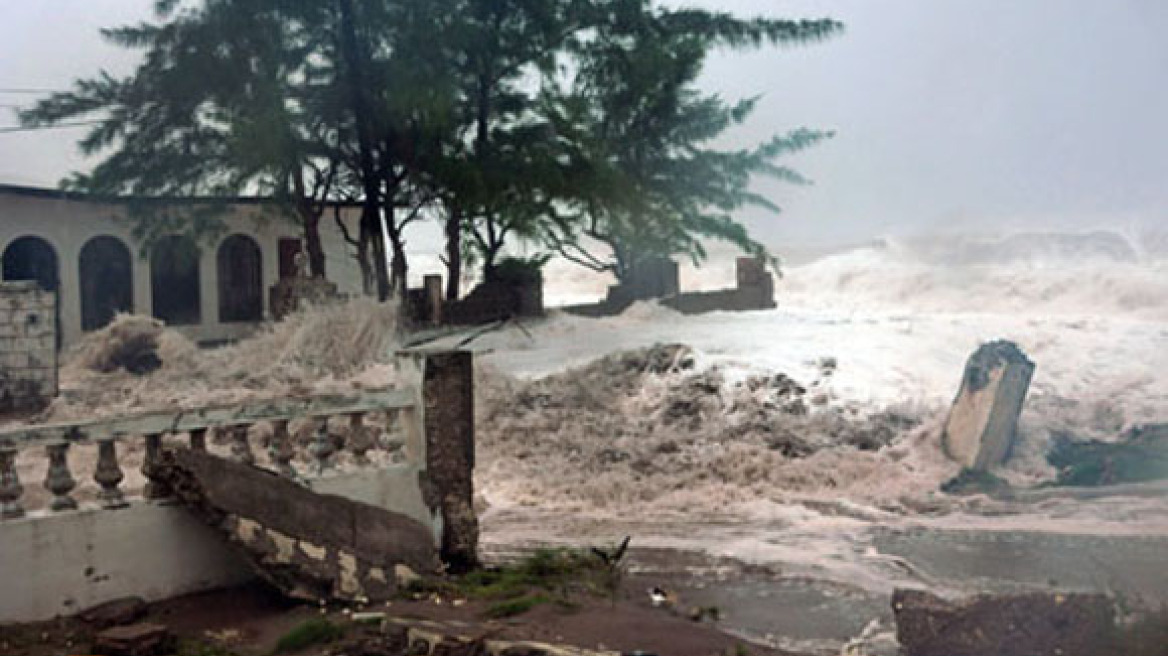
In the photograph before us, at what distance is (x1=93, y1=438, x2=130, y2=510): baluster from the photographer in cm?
495

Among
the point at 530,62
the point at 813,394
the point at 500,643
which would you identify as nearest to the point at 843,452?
the point at 813,394

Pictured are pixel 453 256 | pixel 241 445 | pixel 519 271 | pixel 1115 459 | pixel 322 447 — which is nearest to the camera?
pixel 241 445

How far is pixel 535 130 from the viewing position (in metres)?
16.3

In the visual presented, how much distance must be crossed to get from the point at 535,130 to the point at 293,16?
3657mm

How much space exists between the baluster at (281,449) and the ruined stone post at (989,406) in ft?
19.3

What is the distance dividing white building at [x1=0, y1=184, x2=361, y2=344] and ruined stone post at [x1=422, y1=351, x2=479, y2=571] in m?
13.6

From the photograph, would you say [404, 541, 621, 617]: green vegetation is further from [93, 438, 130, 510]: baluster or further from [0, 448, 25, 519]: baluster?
[0, 448, 25, 519]: baluster

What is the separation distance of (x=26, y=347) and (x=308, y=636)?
8221 mm

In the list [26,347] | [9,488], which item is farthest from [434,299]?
[9,488]

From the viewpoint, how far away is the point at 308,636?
466cm

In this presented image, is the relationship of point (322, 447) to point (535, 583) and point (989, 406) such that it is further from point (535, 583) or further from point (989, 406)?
point (989, 406)

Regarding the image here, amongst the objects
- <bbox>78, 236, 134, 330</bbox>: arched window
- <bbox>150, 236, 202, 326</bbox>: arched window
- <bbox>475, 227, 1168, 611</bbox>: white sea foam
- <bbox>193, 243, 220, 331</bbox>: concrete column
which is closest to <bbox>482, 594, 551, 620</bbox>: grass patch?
<bbox>475, 227, 1168, 611</bbox>: white sea foam

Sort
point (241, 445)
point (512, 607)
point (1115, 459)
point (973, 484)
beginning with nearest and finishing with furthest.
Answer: point (512, 607), point (241, 445), point (1115, 459), point (973, 484)

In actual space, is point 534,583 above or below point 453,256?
below
